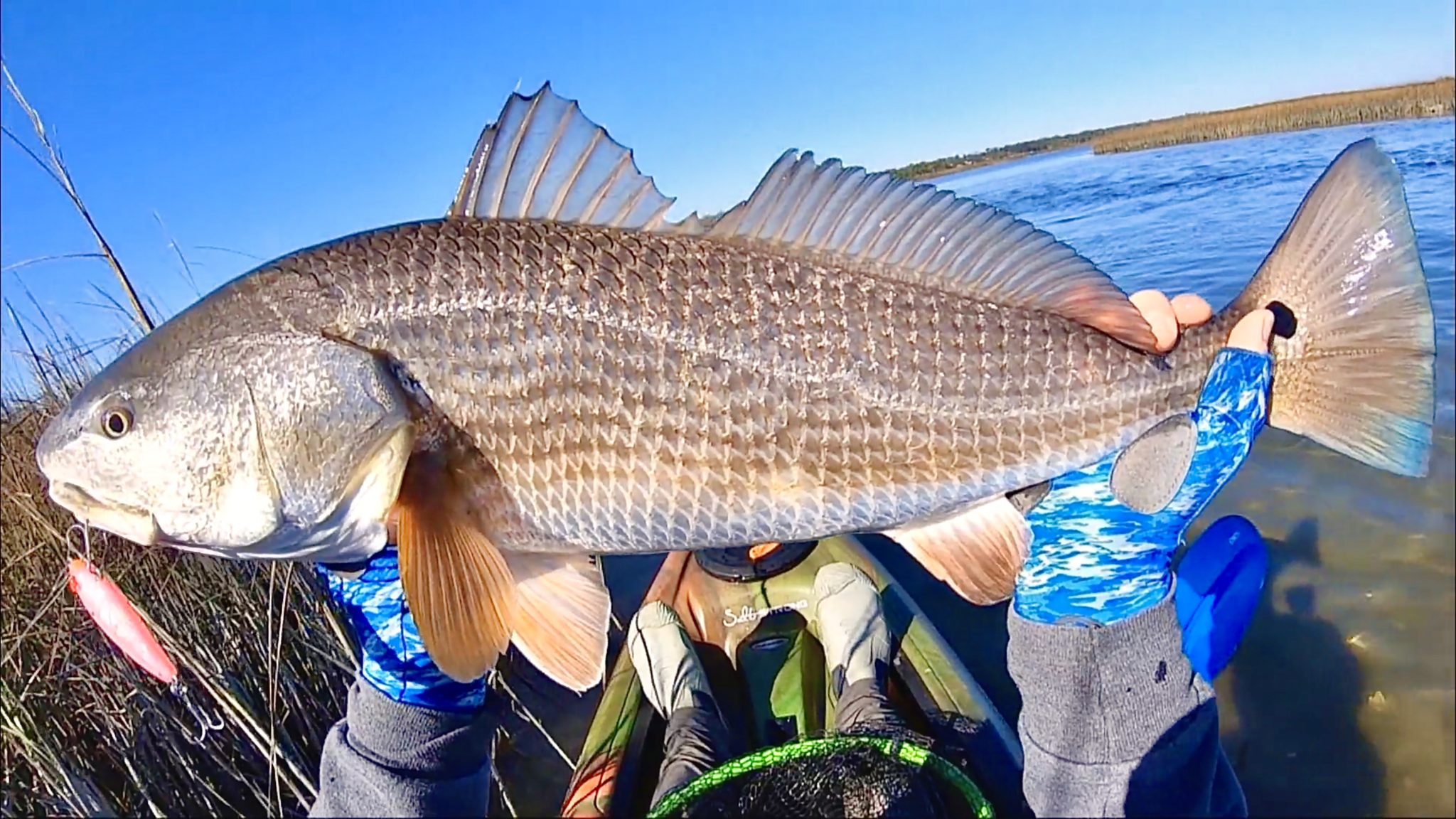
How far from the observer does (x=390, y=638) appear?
246 cm

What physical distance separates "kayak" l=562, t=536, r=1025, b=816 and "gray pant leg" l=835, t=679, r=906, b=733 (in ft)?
0.60

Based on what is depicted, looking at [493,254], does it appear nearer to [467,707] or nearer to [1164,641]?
[467,707]

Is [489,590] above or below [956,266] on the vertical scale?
below

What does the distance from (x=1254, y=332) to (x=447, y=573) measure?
1850 millimetres

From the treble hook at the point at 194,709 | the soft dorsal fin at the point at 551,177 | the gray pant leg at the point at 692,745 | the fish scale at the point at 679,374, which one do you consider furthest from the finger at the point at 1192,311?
the treble hook at the point at 194,709

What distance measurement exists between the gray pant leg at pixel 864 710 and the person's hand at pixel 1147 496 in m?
0.92

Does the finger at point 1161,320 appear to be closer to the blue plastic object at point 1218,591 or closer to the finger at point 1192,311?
the finger at point 1192,311

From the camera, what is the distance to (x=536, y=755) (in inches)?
183

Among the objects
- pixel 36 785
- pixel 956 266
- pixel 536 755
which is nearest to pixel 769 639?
pixel 536 755

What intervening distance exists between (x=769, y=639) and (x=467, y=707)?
1910 millimetres

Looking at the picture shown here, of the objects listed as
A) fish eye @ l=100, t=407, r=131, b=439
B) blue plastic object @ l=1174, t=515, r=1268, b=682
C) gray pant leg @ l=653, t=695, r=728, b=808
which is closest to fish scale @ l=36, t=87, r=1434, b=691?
fish eye @ l=100, t=407, r=131, b=439

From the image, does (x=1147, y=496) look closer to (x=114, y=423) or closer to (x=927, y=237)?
(x=927, y=237)

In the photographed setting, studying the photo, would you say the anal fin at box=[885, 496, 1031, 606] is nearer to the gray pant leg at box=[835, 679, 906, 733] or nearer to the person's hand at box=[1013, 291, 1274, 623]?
the person's hand at box=[1013, 291, 1274, 623]

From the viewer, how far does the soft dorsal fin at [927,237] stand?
74.2 inches
